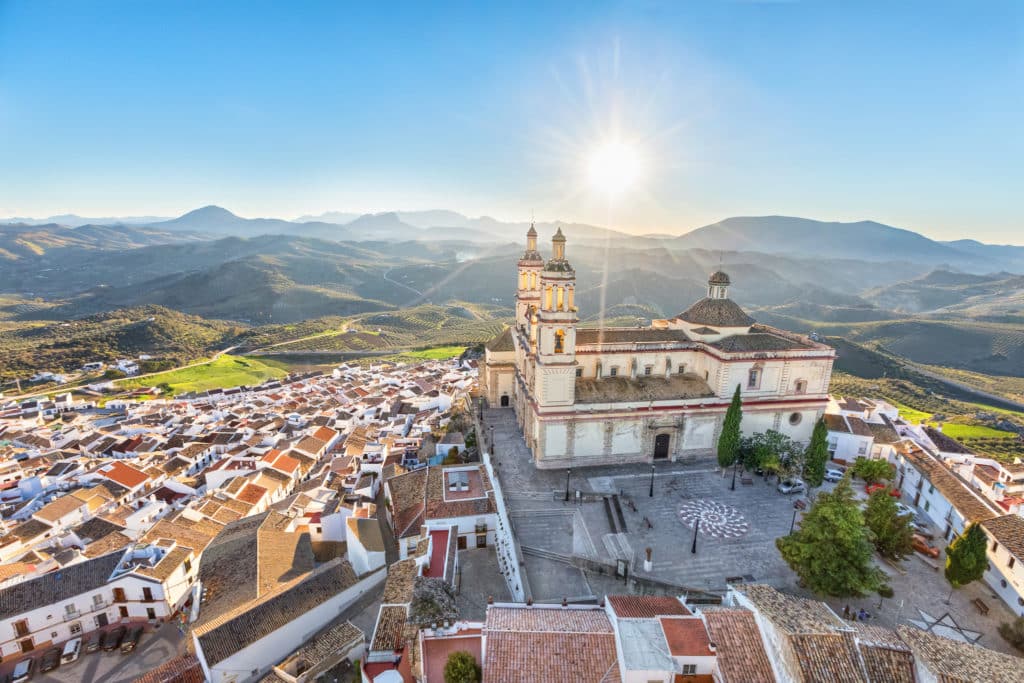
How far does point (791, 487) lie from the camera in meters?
24.1

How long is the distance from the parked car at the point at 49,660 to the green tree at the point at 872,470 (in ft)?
129

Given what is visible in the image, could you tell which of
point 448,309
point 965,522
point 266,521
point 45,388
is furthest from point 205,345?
point 965,522

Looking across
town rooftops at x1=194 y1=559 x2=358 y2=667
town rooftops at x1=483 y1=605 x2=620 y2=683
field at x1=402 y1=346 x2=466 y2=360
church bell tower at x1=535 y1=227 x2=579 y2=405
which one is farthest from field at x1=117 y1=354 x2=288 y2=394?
town rooftops at x1=483 y1=605 x2=620 y2=683

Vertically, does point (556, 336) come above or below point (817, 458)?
above

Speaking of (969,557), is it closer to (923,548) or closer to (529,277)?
(923,548)

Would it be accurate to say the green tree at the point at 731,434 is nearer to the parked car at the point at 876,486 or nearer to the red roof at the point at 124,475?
the parked car at the point at 876,486

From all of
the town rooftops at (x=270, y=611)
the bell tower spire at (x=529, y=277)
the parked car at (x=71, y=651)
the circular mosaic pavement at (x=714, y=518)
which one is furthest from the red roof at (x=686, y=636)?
the parked car at (x=71, y=651)

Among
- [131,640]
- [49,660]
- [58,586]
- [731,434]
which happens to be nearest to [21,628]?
[58,586]

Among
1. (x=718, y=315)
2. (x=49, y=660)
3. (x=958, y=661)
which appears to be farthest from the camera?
(x=718, y=315)

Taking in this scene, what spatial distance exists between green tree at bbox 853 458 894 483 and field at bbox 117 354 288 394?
271ft

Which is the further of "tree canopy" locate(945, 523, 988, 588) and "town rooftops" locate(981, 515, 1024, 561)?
"town rooftops" locate(981, 515, 1024, 561)

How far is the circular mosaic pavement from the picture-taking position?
20.8 m

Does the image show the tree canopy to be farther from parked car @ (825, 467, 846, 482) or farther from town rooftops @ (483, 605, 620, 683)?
town rooftops @ (483, 605, 620, 683)

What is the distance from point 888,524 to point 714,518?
20.6ft
